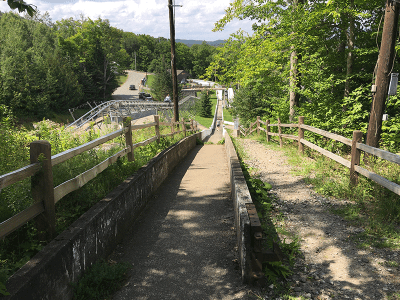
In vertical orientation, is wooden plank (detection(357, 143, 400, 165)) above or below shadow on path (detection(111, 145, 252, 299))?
above

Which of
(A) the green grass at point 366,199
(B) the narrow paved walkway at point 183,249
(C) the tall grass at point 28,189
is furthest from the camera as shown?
(A) the green grass at point 366,199

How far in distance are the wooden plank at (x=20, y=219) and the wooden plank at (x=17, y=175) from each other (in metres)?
0.29

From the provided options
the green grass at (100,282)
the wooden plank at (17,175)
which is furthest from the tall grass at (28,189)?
the green grass at (100,282)

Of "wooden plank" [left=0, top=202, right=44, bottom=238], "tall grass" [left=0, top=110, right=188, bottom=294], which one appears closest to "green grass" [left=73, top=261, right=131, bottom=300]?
"tall grass" [left=0, top=110, right=188, bottom=294]

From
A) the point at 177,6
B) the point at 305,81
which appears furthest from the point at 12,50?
the point at 305,81

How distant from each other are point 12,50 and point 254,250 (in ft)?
168

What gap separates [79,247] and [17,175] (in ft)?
3.30

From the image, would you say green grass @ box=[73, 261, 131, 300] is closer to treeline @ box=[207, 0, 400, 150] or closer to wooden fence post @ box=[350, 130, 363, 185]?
wooden fence post @ box=[350, 130, 363, 185]

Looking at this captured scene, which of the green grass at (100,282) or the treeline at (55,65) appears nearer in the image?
the green grass at (100,282)

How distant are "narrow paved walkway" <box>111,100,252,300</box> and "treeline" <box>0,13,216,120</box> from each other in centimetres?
3292

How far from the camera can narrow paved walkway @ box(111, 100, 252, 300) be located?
A: 130 inches

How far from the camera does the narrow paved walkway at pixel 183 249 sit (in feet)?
10.9

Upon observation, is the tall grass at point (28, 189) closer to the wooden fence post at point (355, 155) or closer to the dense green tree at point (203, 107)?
the wooden fence post at point (355, 155)

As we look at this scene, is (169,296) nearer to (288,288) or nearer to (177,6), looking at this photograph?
(288,288)
